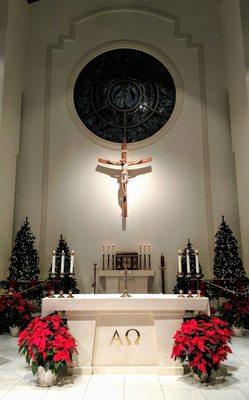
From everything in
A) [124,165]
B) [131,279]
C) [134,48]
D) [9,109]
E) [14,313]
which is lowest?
[14,313]

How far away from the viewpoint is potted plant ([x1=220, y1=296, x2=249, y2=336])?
20.2 feet

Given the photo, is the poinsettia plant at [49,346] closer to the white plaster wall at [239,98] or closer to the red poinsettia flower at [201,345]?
the red poinsettia flower at [201,345]

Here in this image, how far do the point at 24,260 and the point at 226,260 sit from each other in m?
4.42

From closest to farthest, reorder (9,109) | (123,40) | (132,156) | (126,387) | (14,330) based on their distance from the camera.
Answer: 1. (126,387)
2. (14,330)
3. (9,109)
4. (132,156)
5. (123,40)

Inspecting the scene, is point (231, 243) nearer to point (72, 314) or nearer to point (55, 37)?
point (72, 314)

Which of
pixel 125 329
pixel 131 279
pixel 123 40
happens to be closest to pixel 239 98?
pixel 123 40

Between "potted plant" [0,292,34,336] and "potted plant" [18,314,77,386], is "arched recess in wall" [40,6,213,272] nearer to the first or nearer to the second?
"potted plant" [0,292,34,336]

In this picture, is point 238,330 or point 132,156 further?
point 132,156

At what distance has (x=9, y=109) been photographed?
8.65 m

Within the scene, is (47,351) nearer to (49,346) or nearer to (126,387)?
(49,346)

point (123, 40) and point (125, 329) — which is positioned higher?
point (123, 40)

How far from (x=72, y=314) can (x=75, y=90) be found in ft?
23.9

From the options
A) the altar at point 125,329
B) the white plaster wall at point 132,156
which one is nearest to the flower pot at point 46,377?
the altar at point 125,329

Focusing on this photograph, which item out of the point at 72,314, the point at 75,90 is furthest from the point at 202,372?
the point at 75,90
